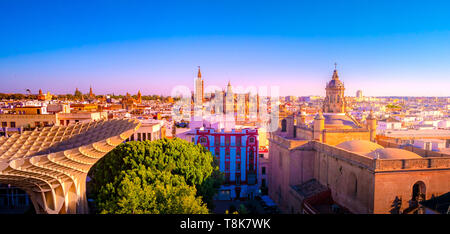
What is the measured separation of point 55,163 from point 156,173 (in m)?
5.86

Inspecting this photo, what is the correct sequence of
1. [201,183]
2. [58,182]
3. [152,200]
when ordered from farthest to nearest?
1. [201,183]
2. [58,182]
3. [152,200]

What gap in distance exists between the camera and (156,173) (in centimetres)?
1875

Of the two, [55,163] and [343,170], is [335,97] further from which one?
[55,163]

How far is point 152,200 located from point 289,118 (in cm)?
2029

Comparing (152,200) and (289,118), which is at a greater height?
(289,118)

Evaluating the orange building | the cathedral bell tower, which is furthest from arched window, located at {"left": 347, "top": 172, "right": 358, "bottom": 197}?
the cathedral bell tower

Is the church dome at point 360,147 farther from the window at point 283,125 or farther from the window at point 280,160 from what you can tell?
the window at point 283,125

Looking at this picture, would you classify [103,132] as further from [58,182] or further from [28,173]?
[28,173]

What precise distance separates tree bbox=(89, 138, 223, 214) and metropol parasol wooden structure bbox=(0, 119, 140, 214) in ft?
5.38

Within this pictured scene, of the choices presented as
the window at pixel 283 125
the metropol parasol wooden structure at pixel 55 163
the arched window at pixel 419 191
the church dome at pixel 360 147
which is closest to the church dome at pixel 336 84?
the window at pixel 283 125

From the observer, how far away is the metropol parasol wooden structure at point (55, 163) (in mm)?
14031

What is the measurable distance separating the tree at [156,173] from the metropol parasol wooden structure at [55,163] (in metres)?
1.64
